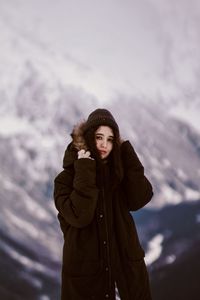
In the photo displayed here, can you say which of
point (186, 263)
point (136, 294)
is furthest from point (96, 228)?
point (186, 263)

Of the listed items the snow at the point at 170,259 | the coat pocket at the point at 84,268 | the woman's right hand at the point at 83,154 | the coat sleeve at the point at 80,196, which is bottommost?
the coat pocket at the point at 84,268

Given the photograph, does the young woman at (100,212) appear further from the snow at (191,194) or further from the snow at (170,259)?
the snow at (191,194)

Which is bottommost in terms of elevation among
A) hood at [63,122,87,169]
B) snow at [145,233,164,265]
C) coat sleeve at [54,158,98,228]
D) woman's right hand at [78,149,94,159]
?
coat sleeve at [54,158,98,228]

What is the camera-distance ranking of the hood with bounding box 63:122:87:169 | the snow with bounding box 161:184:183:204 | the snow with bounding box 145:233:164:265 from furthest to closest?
the snow with bounding box 161:184:183:204
the snow with bounding box 145:233:164:265
the hood with bounding box 63:122:87:169

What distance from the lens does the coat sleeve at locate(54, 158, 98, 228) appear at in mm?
1468

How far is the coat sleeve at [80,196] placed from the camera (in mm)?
1468

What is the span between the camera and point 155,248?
18.6 feet

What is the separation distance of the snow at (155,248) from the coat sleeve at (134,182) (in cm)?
344

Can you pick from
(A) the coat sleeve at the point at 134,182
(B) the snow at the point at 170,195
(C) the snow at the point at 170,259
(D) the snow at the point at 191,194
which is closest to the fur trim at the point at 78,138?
(A) the coat sleeve at the point at 134,182

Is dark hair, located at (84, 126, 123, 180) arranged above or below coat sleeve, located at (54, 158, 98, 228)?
above

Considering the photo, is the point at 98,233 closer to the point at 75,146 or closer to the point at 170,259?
the point at 75,146

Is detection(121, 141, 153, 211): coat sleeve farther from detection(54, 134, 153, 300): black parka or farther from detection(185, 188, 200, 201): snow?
detection(185, 188, 200, 201): snow

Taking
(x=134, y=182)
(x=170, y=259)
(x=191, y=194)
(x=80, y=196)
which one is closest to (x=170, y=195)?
(x=191, y=194)

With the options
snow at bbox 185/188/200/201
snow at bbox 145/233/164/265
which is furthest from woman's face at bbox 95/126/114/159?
snow at bbox 185/188/200/201
